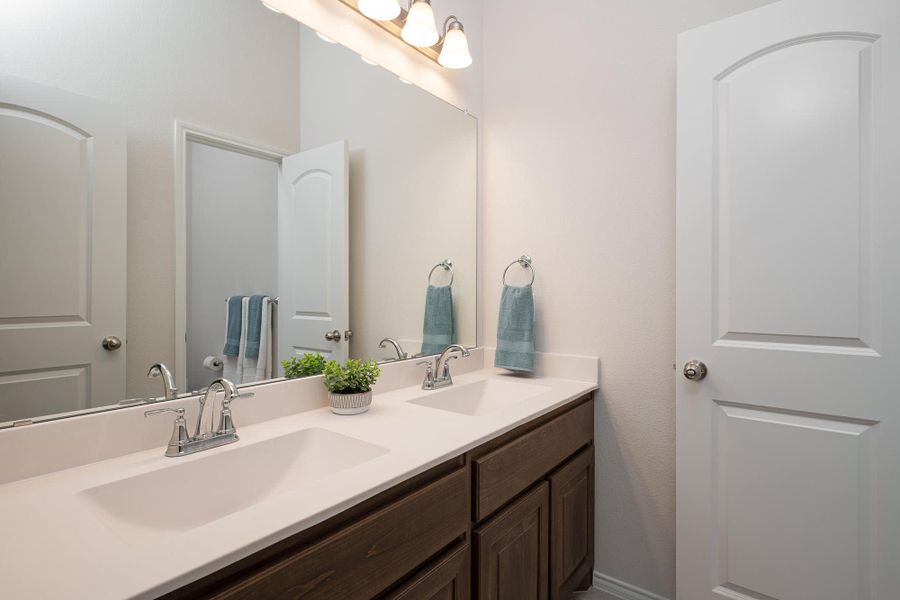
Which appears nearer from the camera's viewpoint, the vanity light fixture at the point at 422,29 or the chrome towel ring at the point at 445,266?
the vanity light fixture at the point at 422,29

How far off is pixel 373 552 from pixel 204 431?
19.4 inches

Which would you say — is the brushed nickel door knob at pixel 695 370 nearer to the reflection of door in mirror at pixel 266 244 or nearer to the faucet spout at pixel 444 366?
the faucet spout at pixel 444 366

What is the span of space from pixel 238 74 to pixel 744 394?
170cm

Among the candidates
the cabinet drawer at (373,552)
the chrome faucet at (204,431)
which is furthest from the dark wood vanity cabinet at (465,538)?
the chrome faucet at (204,431)

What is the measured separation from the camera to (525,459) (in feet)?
4.37

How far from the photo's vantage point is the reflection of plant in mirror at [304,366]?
1342 mm

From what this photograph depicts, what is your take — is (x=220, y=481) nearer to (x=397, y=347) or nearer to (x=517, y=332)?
(x=397, y=347)

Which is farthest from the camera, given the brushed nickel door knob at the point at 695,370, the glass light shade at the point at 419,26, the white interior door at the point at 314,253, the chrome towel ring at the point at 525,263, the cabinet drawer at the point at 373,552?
the chrome towel ring at the point at 525,263

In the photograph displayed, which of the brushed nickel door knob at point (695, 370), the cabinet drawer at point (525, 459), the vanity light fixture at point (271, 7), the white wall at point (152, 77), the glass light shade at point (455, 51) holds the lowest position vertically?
the cabinet drawer at point (525, 459)

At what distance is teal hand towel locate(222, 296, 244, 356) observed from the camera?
121 cm

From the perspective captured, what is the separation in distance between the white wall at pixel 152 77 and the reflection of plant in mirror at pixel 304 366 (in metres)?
0.31

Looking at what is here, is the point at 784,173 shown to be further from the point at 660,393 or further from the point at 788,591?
the point at 788,591

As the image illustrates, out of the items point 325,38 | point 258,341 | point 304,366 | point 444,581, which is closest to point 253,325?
point 258,341

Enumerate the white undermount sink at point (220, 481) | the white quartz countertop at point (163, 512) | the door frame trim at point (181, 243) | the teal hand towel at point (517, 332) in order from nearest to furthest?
1. the white quartz countertop at point (163, 512)
2. the white undermount sink at point (220, 481)
3. the door frame trim at point (181, 243)
4. the teal hand towel at point (517, 332)
